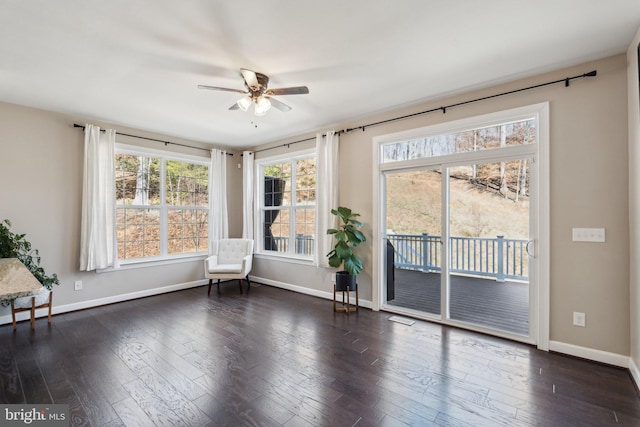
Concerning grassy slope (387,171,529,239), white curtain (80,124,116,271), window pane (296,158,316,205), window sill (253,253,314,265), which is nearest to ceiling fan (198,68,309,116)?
grassy slope (387,171,529,239)

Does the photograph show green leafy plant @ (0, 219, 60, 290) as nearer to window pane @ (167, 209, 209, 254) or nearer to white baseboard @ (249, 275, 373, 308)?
window pane @ (167, 209, 209, 254)

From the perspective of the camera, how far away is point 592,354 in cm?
256

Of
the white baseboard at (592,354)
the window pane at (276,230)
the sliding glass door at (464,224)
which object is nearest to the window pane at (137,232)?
the window pane at (276,230)

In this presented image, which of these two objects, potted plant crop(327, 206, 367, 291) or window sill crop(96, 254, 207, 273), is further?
window sill crop(96, 254, 207, 273)

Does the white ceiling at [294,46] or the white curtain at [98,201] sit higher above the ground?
the white ceiling at [294,46]

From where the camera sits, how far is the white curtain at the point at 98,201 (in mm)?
3980

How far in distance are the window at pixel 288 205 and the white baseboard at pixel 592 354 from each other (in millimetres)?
3137

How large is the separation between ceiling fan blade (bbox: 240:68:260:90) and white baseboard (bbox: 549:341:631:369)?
3724mm

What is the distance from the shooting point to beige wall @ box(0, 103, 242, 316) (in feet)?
11.6

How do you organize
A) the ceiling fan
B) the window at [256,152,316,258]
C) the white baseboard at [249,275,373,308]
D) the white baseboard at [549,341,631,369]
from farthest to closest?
1. the window at [256,152,316,258]
2. the white baseboard at [249,275,373,308]
3. the ceiling fan
4. the white baseboard at [549,341,631,369]

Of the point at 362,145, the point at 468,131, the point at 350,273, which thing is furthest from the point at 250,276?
the point at 468,131

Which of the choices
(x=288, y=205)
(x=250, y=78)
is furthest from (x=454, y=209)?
(x=288, y=205)

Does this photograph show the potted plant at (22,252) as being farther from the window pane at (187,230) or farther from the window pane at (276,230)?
the window pane at (276,230)

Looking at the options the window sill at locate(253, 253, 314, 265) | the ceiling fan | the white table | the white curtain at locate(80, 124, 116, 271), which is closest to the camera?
the white table
